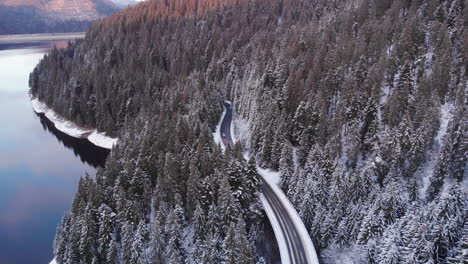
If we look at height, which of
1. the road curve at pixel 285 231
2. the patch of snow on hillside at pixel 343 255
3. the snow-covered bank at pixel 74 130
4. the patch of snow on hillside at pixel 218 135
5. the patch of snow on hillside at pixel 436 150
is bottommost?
the snow-covered bank at pixel 74 130

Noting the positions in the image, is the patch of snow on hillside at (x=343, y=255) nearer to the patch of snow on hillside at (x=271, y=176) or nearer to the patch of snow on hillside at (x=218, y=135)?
the patch of snow on hillside at (x=271, y=176)

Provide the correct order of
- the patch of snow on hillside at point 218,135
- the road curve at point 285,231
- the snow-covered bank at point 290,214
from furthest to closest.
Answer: the patch of snow on hillside at point 218,135, the snow-covered bank at point 290,214, the road curve at point 285,231

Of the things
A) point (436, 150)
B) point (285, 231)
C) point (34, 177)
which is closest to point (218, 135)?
point (285, 231)

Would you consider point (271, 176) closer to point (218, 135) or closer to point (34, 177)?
point (218, 135)

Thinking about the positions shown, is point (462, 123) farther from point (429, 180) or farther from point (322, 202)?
point (322, 202)

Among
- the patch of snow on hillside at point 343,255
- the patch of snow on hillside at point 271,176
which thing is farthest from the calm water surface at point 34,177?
the patch of snow on hillside at point 343,255

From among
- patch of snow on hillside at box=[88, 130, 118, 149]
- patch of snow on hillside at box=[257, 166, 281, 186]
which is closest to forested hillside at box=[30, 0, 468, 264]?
patch of snow on hillside at box=[257, 166, 281, 186]

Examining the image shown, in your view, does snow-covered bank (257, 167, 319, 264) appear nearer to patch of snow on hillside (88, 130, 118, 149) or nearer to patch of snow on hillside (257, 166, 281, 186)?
patch of snow on hillside (257, 166, 281, 186)
